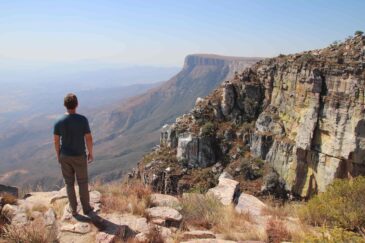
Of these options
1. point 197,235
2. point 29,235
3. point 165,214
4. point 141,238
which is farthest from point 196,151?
point 29,235

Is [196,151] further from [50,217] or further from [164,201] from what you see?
[50,217]

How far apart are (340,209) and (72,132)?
5.33 meters

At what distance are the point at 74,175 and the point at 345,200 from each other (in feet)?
18.1

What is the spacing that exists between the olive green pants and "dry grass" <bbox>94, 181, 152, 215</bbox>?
654 mm

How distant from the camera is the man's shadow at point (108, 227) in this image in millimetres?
6559

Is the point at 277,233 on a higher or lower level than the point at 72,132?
lower

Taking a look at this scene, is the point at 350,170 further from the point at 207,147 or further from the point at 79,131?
the point at 79,131

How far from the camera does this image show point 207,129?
35.1 m

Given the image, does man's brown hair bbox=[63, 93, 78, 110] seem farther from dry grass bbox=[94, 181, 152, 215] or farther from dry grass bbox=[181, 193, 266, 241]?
dry grass bbox=[181, 193, 266, 241]

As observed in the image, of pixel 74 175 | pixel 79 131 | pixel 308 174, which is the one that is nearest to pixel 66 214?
pixel 74 175

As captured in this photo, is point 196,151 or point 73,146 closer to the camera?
point 73,146

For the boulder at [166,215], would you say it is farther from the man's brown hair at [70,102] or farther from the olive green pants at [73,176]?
the man's brown hair at [70,102]

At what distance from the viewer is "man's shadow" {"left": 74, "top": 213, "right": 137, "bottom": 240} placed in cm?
656

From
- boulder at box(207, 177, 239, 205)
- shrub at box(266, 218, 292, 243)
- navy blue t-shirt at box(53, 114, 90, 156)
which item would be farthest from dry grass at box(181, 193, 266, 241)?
navy blue t-shirt at box(53, 114, 90, 156)
